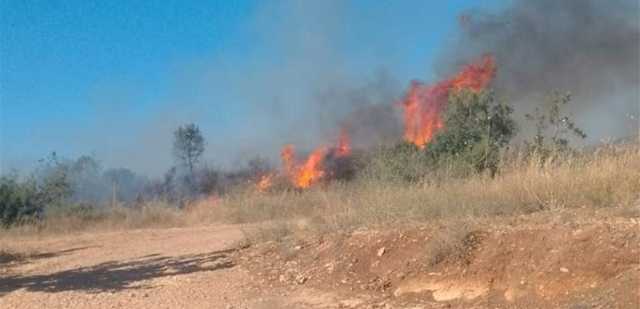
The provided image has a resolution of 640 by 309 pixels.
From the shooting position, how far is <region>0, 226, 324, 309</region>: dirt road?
9.06 m

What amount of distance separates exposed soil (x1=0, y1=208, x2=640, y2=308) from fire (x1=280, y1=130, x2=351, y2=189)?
1412 cm

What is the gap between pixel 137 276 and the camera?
36.3 ft

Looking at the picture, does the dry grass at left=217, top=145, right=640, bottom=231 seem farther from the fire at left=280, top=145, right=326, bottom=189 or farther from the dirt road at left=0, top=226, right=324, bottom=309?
the fire at left=280, top=145, right=326, bottom=189

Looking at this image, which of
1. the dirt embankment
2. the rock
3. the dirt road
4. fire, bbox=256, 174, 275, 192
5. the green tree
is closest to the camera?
the dirt embankment

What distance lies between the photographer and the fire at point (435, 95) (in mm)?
23459

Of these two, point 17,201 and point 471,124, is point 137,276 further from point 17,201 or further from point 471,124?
point 17,201

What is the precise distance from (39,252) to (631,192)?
1204cm

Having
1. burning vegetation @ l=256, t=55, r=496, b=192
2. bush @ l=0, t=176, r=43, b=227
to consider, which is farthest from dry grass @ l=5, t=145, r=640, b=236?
bush @ l=0, t=176, r=43, b=227

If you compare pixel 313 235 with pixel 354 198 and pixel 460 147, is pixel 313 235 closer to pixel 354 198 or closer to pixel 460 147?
pixel 354 198

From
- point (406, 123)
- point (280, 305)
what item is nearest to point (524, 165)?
point (280, 305)

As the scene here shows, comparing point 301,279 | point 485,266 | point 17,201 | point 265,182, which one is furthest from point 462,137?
point 17,201

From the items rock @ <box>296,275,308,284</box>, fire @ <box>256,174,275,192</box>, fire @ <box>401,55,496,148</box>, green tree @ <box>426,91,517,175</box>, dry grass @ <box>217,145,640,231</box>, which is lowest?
rock @ <box>296,275,308,284</box>

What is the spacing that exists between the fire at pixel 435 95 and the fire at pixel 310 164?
3.71 meters

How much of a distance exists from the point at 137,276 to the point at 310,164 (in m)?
17.8
